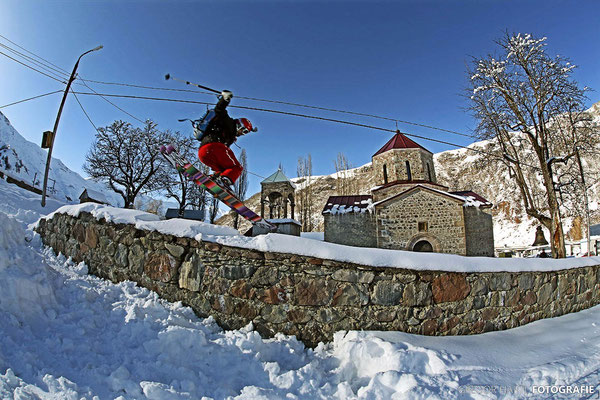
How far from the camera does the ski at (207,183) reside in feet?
17.2

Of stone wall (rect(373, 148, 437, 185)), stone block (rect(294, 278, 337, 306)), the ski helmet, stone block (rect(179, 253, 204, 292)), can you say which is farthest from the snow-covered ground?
stone wall (rect(373, 148, 437, 185))

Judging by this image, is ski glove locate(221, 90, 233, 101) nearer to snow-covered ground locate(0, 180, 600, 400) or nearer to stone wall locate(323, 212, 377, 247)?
snow-covered ground locate(0, 180, 600, 400)

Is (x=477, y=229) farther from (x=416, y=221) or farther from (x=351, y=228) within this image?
(x=351, y=228)

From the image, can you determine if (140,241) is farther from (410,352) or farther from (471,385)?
(471,385)

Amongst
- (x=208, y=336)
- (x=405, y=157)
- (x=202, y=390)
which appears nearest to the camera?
(x=202, y=390)

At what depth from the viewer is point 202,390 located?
7.20ft

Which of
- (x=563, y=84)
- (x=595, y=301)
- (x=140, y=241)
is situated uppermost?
(x=563, y=84)

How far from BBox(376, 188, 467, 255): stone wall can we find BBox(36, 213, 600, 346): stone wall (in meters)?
11.6

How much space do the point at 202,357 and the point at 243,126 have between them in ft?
13.1

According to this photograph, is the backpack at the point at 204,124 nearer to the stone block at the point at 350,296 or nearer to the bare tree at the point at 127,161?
the stone block at the point at 350,296

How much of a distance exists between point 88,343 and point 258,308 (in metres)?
1.63

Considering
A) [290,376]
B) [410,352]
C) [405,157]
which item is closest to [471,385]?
[410,352]

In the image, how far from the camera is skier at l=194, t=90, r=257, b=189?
4.88m

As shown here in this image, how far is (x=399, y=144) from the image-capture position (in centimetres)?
1873
